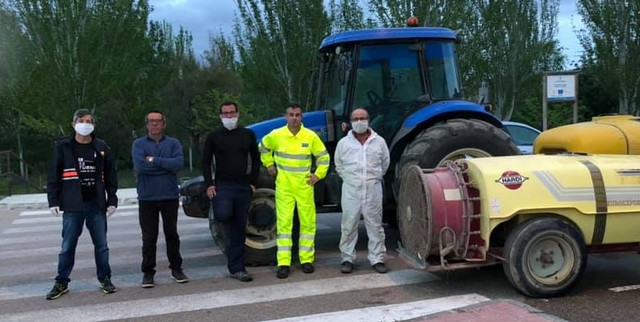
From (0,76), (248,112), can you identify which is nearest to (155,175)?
(248,112)

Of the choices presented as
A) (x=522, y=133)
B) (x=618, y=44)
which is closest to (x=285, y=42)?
(x=522, y=133)

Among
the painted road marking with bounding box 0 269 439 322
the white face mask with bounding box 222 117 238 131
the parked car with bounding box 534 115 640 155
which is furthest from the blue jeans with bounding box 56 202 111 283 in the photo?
the parked car with bounding box 534 115 640 155

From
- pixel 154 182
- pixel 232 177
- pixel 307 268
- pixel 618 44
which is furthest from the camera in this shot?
pixel 618 44

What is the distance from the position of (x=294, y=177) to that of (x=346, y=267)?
1.10m

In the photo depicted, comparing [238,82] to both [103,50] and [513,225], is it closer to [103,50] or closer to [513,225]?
[103,50]

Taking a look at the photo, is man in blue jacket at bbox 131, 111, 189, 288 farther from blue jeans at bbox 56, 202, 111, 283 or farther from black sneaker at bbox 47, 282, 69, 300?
black sneaker at bbox 47, 282, 69, 300

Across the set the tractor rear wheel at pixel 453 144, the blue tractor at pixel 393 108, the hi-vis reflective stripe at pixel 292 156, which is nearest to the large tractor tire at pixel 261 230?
the blue tractor at pixel 393 108

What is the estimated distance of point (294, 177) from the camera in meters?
6.36

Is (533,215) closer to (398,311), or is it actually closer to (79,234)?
(398,311)

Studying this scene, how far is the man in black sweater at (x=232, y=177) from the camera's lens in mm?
6184

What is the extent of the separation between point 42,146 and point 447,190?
33.1 meters

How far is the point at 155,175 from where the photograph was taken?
20.0 ft

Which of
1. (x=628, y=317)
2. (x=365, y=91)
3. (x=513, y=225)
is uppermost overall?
(x=365, y=91)

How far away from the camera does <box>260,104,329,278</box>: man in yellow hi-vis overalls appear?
20.8ft
